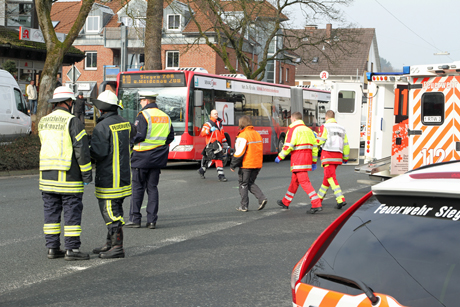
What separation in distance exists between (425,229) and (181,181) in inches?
494

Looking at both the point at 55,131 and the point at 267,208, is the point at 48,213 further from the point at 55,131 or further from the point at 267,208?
the point at 267,208

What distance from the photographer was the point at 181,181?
14828mm

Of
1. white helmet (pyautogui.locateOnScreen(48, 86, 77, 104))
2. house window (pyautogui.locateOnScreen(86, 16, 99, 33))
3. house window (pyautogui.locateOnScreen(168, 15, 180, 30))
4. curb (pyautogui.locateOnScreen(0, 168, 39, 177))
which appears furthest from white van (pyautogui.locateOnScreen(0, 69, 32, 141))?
house window (pyautogui.locateOnScreen(86, 16, 99, 33))

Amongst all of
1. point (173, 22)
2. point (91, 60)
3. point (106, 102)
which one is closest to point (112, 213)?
point (106, 102)

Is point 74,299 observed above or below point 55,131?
below

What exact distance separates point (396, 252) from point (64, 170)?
4407mm

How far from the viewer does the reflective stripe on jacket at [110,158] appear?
21.1ft

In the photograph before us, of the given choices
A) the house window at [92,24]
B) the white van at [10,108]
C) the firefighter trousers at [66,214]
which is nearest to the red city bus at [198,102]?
the white van at [10,108]

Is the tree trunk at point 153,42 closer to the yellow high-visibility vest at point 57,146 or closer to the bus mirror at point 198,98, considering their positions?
the bus mirror at point 198,98

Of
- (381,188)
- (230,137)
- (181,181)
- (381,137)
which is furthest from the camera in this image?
(230,137)

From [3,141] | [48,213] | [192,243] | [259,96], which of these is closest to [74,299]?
[48,213]

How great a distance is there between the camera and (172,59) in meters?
52.4

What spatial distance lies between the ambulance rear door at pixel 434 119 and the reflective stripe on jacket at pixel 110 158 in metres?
6.29

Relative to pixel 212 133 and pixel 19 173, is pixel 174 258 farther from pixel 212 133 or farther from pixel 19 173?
pixel 19 173
